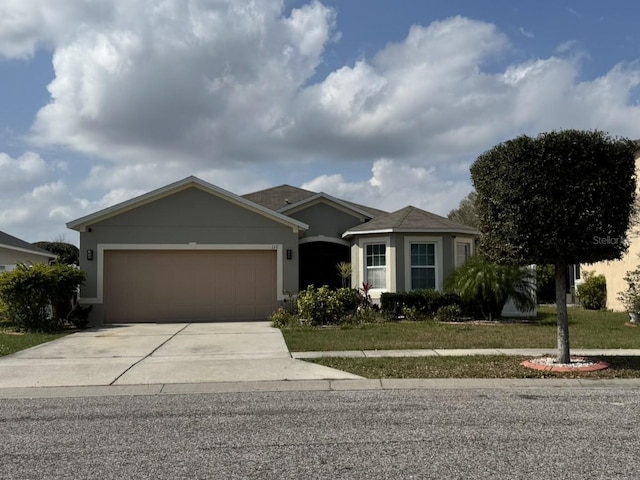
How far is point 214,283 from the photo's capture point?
61.0ft

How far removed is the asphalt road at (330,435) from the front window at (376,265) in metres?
10.9

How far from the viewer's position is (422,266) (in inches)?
745

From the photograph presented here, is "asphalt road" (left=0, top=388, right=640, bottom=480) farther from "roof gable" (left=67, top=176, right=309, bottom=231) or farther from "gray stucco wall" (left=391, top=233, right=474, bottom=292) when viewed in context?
"roof gable" (left=67, top=176, right=309, bottom=231)

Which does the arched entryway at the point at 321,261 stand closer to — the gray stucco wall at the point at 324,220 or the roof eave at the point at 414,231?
the gray stucco wall at the point at 324,220

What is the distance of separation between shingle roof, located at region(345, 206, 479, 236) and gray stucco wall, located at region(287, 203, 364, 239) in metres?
0.86

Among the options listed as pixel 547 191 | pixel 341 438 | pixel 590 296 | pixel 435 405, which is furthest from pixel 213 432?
pixel 590 296

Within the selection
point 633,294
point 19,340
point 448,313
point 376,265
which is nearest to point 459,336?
point 448,313

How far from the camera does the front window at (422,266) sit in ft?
62.0

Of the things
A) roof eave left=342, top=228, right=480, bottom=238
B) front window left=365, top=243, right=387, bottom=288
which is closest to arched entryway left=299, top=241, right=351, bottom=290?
front window left=365, top=243, right=387, bottom=288

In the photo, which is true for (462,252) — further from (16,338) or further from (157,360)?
(16,338)

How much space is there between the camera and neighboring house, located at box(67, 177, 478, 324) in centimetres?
1816

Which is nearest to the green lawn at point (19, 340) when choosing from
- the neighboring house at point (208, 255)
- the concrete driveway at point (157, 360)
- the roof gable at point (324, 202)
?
the concrete driveway at point (157, 360)

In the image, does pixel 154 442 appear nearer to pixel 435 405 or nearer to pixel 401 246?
pixel 435 405

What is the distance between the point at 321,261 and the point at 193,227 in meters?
5.15
